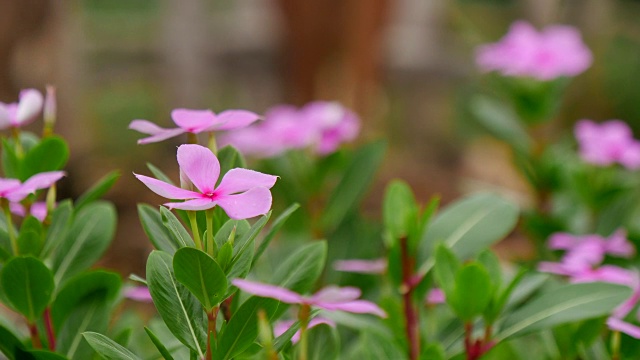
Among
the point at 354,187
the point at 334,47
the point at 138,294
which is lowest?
the point at 334,47

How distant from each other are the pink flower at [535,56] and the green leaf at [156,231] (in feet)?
2.95

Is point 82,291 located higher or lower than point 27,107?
lower

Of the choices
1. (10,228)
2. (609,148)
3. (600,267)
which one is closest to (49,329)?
(10,228)

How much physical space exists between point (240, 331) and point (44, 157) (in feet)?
0.76

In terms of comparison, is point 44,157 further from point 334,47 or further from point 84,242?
point 334,47

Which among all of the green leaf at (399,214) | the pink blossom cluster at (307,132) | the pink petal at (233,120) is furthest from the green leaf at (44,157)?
the pink blossom cluster at (307,132)

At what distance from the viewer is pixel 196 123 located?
1.85 ft

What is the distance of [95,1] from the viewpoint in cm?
543

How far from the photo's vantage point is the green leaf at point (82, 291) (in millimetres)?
637

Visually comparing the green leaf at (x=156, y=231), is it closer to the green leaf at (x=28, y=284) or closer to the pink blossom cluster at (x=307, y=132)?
the green leaf at (x=28, y=284)

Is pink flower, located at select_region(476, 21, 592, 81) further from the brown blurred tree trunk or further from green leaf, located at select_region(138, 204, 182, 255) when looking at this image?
the brown blurred tree trunk

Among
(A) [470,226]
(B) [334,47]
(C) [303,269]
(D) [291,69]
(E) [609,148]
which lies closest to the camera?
(C) [303,269]

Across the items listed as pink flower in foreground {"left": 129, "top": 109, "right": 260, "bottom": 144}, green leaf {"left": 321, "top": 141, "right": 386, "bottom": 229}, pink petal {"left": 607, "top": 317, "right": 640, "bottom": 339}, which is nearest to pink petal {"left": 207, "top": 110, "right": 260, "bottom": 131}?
pink flower in foreground {"left": 129, "top": 109, "right": 260, "bottom": 144}

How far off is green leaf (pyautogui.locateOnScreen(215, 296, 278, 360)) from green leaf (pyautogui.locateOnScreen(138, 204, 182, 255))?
76 mm
